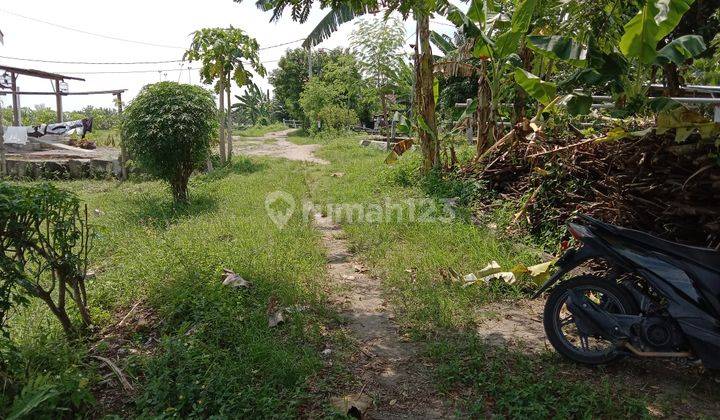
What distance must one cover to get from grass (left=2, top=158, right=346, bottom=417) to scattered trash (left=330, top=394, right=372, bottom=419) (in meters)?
0.18

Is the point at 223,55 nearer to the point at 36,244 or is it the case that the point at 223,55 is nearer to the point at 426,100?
the point at 426,100

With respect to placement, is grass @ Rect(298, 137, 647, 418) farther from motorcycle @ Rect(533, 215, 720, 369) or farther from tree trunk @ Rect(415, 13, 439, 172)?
tree trunk @ Rect(415, 13, 439, 172)

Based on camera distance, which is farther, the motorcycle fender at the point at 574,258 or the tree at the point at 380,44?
the tree at the point at 380,44

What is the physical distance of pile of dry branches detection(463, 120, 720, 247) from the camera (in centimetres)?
388

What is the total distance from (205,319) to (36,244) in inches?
50.0

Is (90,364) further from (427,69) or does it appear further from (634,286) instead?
(427,69)

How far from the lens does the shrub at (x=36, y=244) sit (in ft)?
9.96

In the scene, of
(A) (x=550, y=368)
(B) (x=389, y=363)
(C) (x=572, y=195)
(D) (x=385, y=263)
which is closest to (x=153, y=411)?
(B) (x=389, y=363)

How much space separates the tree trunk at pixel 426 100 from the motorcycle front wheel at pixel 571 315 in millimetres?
6461

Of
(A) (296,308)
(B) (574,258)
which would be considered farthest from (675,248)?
(A) (296,308)

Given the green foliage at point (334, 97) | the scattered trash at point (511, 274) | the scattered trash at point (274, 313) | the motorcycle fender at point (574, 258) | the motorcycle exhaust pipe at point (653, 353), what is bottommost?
the scattered trash at point (274, 313)

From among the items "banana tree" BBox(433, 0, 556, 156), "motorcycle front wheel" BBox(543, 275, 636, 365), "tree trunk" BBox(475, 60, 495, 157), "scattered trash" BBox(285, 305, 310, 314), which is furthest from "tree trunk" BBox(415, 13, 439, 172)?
"motorcycle front wheel" BBox(543, 275, 636, 365)

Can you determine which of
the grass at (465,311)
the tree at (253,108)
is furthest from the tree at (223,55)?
the tree at (253,108)

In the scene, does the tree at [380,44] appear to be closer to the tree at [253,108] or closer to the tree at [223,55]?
the tree at [223,55]
